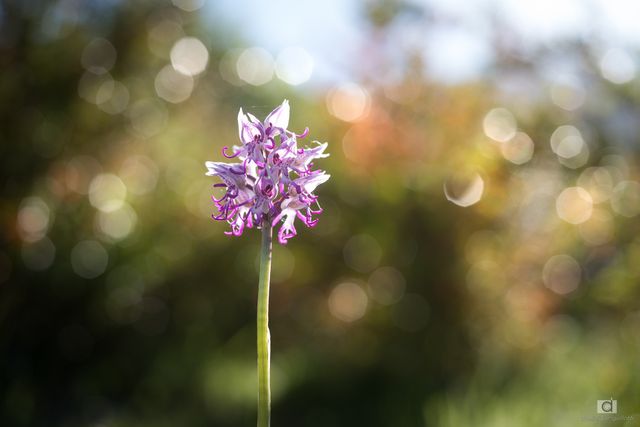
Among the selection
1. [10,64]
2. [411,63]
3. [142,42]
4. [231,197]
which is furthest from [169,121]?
[231,197]

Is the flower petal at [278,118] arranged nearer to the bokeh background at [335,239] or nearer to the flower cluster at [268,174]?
the flower cluster at [268,174]

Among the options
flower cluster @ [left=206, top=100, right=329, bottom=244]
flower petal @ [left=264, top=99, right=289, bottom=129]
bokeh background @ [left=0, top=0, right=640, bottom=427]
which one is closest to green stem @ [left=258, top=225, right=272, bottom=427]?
flower cluster @ [left=206, top=100, right=329, bottom=244]

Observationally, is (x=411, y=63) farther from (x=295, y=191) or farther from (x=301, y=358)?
(x=295, y=191)

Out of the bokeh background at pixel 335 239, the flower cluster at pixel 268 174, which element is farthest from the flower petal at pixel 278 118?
the bokeh background at pixel 335 239

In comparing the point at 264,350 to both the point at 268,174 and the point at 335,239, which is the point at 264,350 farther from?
the point at 335,239

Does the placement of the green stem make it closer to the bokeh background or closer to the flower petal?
the flower petal

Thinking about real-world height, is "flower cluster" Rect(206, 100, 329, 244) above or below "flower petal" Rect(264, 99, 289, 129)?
below
